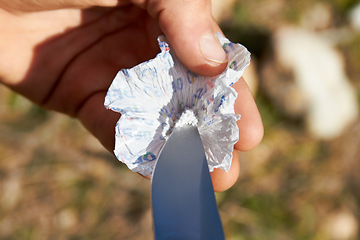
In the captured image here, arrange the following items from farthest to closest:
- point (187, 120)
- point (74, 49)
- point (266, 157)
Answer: point (266, 157), point (74, 49), point (187, 120)

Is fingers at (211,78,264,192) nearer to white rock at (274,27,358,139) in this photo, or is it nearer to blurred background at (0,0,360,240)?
blurred background at (0,0,360,240)

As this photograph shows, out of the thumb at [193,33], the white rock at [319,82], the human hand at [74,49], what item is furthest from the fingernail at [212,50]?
the white rock at [319,82]

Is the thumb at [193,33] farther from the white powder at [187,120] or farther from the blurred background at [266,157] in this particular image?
the blurred background at [266,157]

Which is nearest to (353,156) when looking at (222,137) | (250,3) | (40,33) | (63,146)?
(250,3)

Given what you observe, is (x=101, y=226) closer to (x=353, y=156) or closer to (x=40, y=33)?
(x=40, y=33)

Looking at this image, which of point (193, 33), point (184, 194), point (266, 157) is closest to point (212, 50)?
point (193, 33)

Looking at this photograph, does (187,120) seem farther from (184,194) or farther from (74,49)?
(74,49)

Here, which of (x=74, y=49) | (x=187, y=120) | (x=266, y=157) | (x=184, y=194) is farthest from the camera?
(x=266, y=157)
